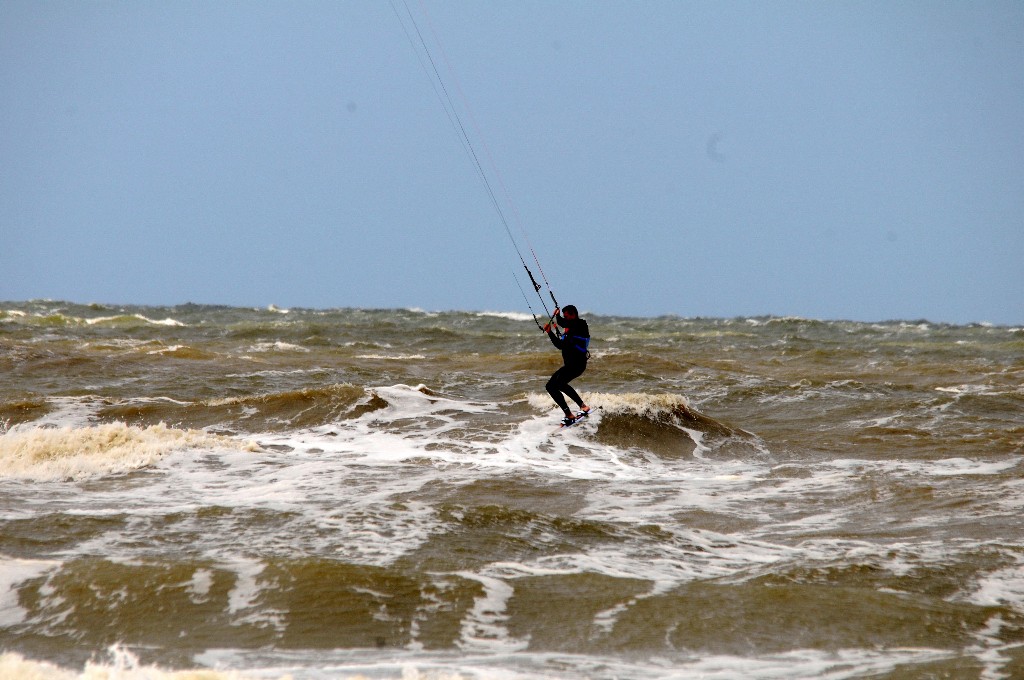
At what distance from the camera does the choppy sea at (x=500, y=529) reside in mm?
5551

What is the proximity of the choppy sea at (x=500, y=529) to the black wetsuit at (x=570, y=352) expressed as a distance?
2.31 ft

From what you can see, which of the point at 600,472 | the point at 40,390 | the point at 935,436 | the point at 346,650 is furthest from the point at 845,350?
the point at 346,650

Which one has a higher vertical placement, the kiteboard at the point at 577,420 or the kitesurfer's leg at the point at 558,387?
the kitesurfer's leg at the point at 558,387

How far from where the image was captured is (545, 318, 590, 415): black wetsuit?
45.0 ft

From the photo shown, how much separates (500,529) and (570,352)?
584cm

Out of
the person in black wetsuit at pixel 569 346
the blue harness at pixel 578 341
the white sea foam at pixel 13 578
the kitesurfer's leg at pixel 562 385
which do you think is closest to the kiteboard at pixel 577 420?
the kitesurfer's leg at pixel 562 385

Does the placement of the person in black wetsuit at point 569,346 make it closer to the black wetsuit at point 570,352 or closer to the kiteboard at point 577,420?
the black wetsuit at point 570,352

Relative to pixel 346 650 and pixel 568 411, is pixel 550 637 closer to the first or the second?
pixel 346 650

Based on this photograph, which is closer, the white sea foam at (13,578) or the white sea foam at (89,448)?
the white sea foam at (13,578)

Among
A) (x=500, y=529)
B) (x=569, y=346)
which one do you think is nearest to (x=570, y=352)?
(x=569, y=346)

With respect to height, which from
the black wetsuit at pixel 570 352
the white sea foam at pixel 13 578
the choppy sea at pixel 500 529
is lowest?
the white sea foam at pixel 13 578

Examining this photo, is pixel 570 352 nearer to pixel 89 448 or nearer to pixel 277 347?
pixel 89 448

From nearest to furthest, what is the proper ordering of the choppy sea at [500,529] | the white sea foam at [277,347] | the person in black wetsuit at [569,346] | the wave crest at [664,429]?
1. the choppy sea at [500,529]
2. the person in black wetsuit at [569,346]
3. the wave crest at [664,429]
4. the white sea foam at [277,347]

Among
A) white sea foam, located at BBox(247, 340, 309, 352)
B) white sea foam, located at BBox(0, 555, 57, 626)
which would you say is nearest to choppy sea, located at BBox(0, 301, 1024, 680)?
white sea foam, located at BBox(0, 555, 57, 626)
